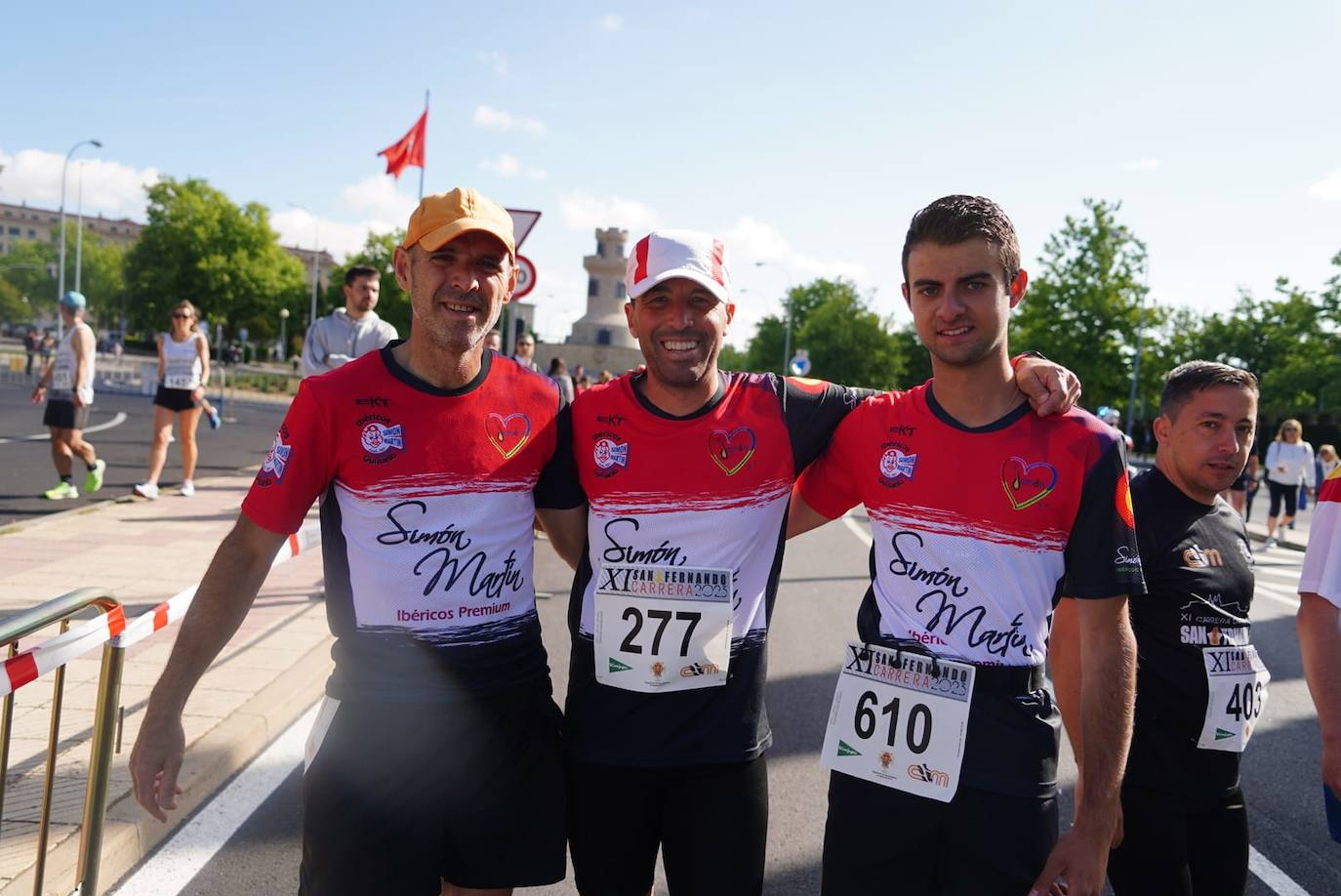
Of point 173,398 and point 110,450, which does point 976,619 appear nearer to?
point 173,398

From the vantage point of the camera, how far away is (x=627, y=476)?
2.64 m

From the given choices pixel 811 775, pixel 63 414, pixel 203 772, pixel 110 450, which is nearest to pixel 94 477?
pixel 63 414

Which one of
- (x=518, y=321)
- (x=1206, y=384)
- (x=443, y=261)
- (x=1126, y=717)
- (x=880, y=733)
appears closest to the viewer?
(x=1126, y=717)

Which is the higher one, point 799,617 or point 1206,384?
point 1206,384

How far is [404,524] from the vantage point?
2492 mm

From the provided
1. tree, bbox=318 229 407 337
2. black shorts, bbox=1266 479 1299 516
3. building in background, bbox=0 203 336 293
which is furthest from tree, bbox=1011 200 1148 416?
building in background, bbox=0 203 336 293

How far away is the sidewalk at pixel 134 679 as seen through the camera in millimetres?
3490

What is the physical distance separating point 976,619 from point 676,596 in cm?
74

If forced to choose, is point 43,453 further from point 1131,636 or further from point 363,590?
point 1131,636

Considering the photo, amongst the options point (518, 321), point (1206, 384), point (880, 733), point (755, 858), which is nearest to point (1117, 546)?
point (880, 733)

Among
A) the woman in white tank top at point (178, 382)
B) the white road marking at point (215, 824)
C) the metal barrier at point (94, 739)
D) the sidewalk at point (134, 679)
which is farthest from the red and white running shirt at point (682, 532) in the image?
the woman in white tank top at point (178, 382)

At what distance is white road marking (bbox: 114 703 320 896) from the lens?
3.39 meters

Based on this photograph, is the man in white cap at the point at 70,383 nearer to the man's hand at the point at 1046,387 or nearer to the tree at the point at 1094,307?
the man's hand at the point at 1046,387

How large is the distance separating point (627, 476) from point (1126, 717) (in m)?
1.34
